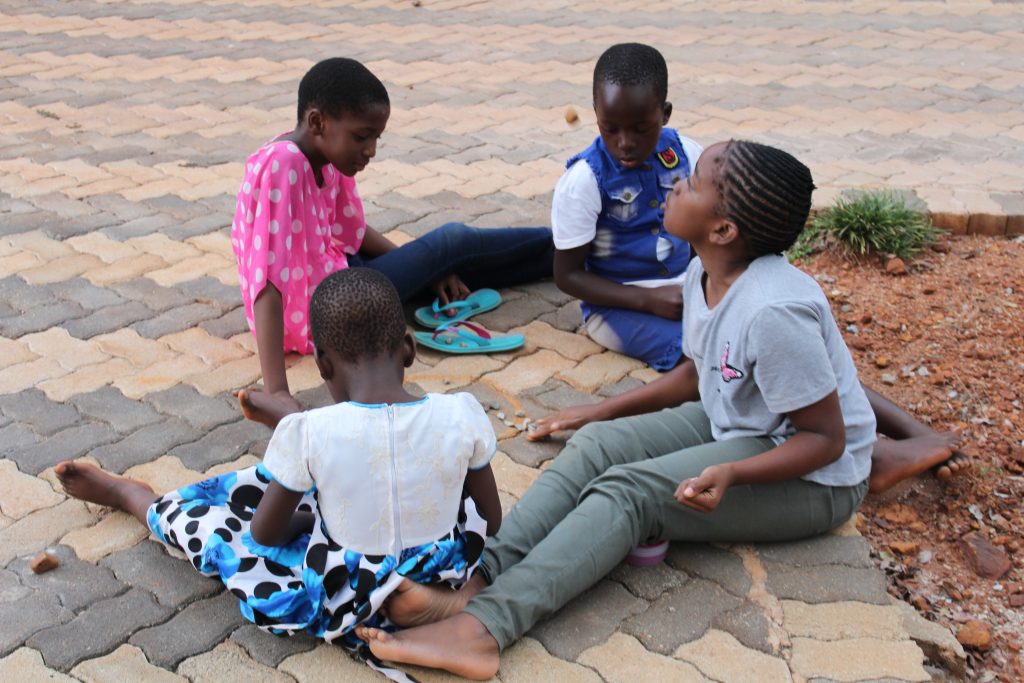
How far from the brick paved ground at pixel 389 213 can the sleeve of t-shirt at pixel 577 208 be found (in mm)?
427

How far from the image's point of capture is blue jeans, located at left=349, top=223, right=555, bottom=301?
12.1ft

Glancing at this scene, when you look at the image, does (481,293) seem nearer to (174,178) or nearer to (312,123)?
(312,123)

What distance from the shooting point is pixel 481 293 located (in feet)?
13.0

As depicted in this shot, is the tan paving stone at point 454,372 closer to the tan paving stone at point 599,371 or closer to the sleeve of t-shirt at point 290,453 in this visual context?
the tan paving stone at point 599,371

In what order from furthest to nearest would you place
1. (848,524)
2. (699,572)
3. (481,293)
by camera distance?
(481,293) < (848,524) < (699,572)

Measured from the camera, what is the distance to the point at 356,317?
208 cm

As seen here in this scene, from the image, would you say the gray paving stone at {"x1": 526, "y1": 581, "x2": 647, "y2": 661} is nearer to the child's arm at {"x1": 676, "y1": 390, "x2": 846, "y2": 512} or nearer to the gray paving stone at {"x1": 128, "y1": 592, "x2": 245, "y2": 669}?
the child's arm at {"x1": 676, "y1": 390, "x2": 846, "y2": 512}

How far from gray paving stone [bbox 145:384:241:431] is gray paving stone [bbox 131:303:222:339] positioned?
1.40 ft

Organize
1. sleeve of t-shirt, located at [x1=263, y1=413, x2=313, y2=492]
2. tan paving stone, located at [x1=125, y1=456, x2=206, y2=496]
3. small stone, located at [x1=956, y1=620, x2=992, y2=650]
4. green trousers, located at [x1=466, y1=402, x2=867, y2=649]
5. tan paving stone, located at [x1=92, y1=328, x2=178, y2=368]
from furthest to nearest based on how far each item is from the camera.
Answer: tan paving stone, located at [x1=92, y1=328, x2=178, y2=368] < tan paving stone, located at [x1=125, y1=456, x2=206, y2=496] < small stone, located at [x1=956, y1=620, x2=992, y2=650] < green trousers, located at [x1=466, y1=402, x2=867, y2=649] < sleeve of t-shirt, located at [x1=263, y1=413, x2=313, y2=492]

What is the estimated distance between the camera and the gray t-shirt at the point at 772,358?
230cm

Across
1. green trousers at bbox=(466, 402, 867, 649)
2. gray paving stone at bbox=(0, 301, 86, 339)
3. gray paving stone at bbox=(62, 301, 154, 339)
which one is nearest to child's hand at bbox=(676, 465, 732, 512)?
green trousers at bbox=(466, 402, 867, 649)

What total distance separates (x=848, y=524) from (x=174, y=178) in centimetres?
372

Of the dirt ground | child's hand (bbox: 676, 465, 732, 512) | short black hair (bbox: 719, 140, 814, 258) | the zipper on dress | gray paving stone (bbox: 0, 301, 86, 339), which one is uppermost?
short black hair (bbox: 719, 140, 814, 258)

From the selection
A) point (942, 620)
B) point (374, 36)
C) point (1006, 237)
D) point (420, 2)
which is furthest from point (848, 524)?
point (420, 2)
